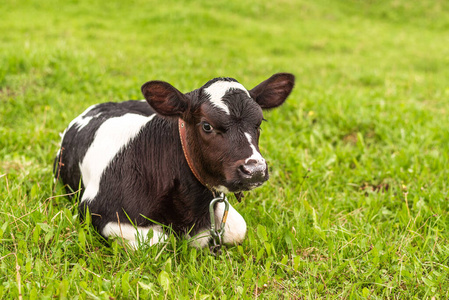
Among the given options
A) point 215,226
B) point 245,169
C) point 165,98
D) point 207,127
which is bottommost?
point 215,226

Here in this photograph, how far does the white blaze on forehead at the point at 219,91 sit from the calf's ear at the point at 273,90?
0.29 metres

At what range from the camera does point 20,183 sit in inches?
159

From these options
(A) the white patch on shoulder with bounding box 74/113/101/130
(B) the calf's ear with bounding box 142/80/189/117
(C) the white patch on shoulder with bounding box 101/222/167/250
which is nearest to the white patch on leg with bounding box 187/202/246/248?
(C) the white patch on shoulder with bounding box 101/222/167/250

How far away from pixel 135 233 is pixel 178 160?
0.63m

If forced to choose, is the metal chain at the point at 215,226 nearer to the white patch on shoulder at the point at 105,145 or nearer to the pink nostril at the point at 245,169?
the pink nostril at the point at 245,169

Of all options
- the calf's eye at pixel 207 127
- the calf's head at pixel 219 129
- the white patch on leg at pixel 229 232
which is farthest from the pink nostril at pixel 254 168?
the white patch on leg at pixel 229 232

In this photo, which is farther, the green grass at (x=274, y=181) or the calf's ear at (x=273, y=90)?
the calf's ear at (x=273, y=90)

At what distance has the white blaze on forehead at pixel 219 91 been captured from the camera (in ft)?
9.91

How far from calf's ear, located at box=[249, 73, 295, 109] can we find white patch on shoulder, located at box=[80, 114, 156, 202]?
3.01 feet

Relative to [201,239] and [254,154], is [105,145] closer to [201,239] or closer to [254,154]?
[201,239]

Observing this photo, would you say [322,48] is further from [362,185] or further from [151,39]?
[362,185]

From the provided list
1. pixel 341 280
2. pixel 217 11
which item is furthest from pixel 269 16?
pixel 341 280

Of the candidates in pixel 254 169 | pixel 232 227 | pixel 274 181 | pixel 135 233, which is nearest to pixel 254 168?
pixel 254 169

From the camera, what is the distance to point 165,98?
3.12 metres
